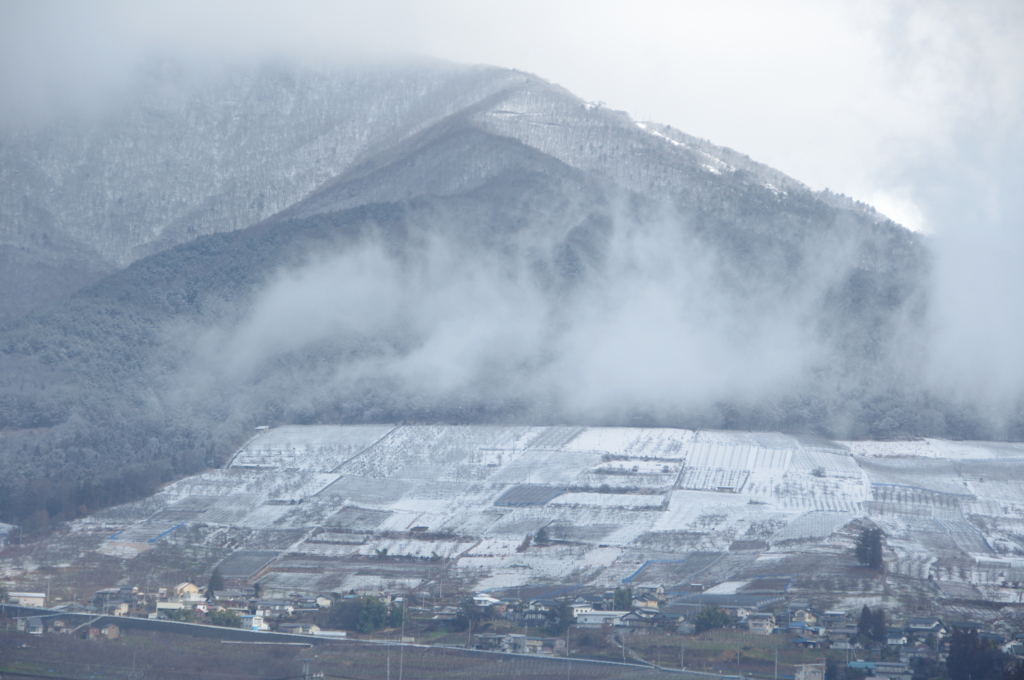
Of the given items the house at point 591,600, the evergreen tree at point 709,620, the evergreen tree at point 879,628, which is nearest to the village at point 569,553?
the evergreen tree at point 879,628

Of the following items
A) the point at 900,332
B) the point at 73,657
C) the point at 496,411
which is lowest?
the point at 73,657

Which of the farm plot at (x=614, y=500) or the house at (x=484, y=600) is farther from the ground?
the farm plot at (x=614, y=500)

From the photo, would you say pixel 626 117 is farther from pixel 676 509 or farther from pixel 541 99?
pixel 676 509

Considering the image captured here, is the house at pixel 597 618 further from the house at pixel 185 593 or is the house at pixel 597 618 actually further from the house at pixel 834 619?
the house at pixel 185 593

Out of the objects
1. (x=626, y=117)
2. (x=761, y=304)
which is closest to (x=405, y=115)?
(x=626, y=117)

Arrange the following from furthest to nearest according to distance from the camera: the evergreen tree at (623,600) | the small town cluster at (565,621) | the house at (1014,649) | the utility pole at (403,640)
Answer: the evergreen tree at (623,600)
the utility pole at (403,640)
the small town cluster at (565,621)
the house at (1014,649)

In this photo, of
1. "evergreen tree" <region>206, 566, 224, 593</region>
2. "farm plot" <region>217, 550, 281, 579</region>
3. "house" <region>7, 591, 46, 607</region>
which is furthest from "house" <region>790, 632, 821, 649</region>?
"house" <region>7, 591, 46, 607</region>

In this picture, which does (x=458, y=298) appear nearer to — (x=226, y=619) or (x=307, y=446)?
(x=307, y=446)
